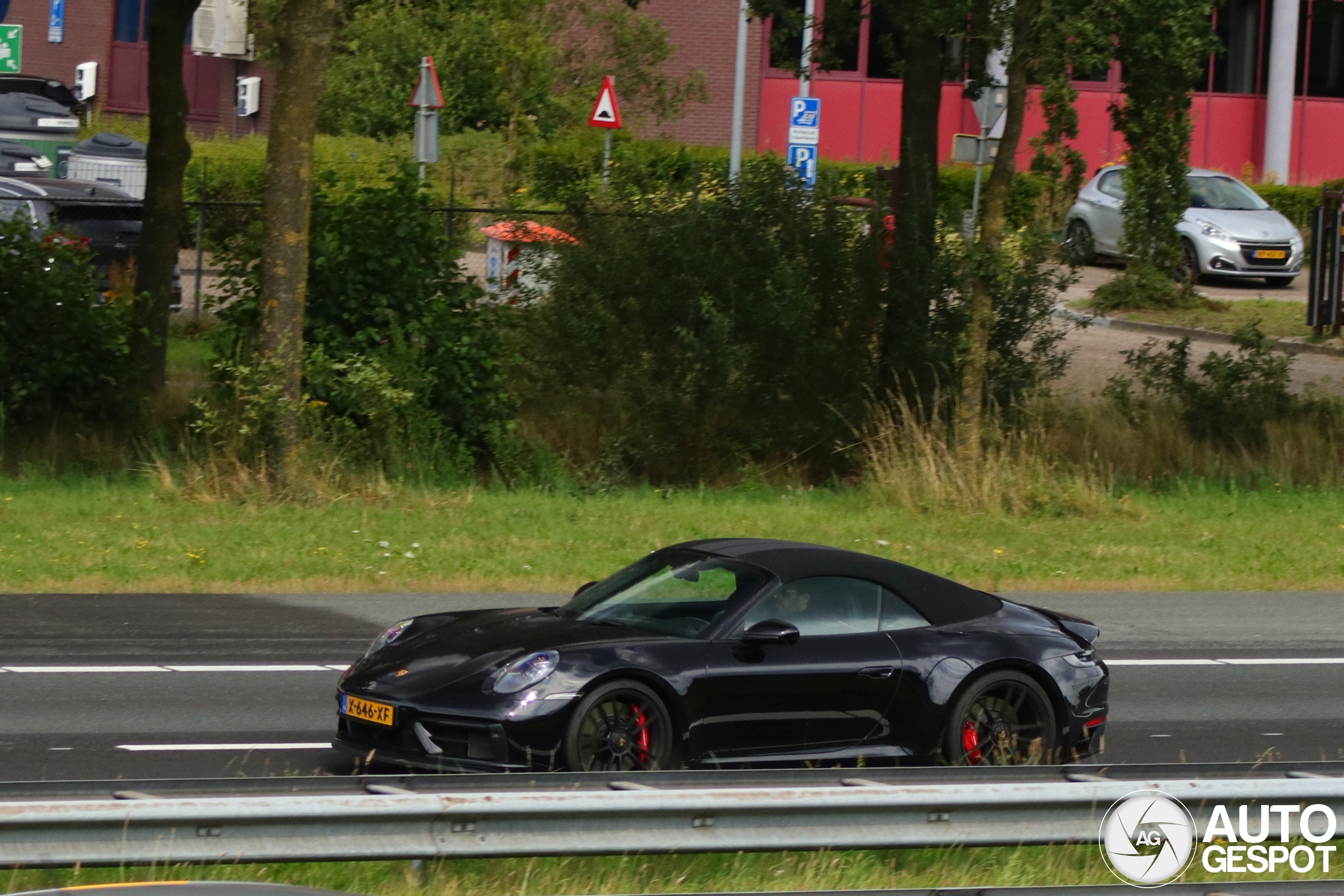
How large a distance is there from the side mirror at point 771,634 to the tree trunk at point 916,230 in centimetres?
1123

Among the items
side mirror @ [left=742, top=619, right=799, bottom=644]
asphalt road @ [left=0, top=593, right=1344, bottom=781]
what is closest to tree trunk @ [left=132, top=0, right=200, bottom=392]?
asphalt road @ [left=0, top=593, right=1344, bottom=781]

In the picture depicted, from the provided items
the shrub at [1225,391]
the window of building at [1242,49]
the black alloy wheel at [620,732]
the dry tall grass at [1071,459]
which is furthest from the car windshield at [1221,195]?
the black alloy wheel at [620,732]

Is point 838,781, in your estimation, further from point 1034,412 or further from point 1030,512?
point 1034,412

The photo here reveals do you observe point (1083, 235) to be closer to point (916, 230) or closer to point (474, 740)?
point (916, 230)

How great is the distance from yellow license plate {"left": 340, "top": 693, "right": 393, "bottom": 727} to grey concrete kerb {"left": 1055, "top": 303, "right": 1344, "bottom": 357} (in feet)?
60.5

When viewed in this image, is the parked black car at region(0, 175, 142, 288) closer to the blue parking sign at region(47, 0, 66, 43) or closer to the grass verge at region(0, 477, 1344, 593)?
the grass verge at region(0, 477, 1344, 593)

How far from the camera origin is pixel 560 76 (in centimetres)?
3744

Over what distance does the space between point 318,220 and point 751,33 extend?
24.2 metres

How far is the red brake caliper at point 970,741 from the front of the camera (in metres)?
7.98

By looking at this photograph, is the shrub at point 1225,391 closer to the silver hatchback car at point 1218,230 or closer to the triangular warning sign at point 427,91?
the triangular warning sign at point 427,91

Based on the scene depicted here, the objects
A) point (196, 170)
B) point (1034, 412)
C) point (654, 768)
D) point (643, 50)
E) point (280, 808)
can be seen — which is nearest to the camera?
point (280, 808)

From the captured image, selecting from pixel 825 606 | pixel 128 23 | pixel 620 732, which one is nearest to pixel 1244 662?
pixel 825 606

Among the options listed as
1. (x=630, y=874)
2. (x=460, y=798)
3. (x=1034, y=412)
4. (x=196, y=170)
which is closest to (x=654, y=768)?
(x=630, y=874)

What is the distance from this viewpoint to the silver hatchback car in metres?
30.8
